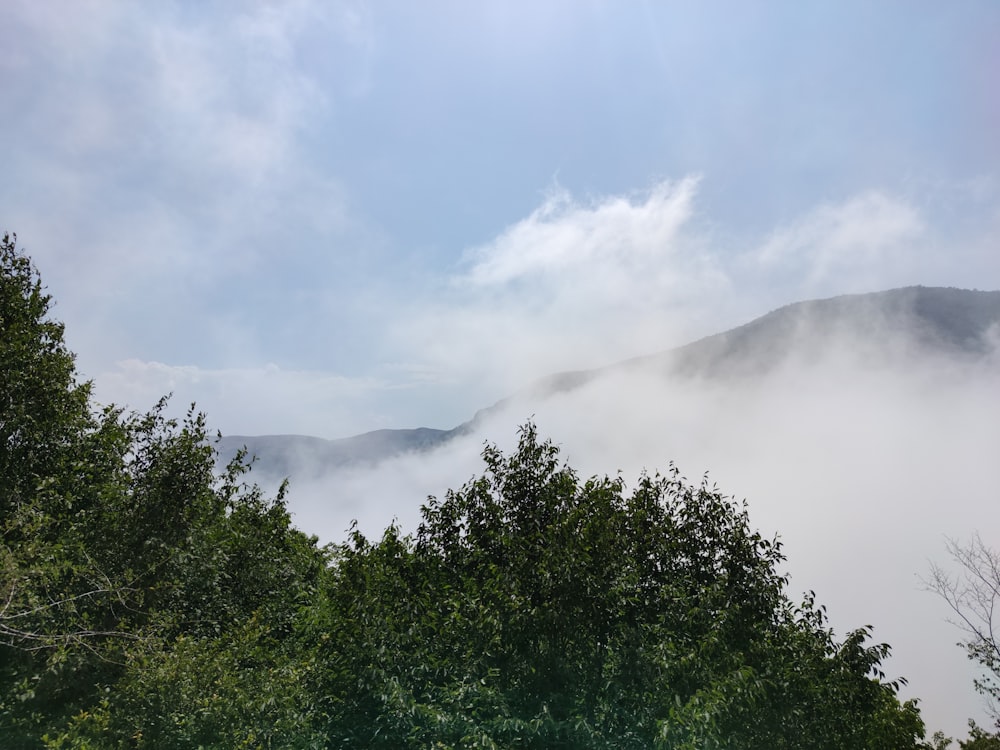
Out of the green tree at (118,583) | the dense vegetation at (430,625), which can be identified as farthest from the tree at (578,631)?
the green tree at (118,583)

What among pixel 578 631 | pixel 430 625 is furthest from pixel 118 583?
pixel 578 631

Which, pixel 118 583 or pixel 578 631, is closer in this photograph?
pixel 578 631

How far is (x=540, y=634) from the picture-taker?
41.1 feet

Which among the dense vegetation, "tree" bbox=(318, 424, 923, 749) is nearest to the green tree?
the dense vegetation

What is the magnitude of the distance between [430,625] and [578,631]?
3060 mm

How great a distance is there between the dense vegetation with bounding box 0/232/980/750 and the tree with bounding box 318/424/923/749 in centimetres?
A: 5

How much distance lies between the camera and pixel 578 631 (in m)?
12.5

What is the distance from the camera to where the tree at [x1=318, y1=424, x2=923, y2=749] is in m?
11.5

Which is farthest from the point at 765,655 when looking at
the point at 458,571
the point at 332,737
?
the point at 332,737

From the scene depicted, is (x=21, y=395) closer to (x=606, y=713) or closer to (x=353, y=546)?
(x=353, y=546)

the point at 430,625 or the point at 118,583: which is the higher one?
the point at 118,583

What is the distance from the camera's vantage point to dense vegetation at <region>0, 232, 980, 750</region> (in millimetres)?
11812

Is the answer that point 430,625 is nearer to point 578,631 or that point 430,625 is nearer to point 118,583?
point 578,631

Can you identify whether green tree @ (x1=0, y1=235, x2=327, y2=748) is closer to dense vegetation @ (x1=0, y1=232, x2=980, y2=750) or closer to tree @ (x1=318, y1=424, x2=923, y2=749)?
dense vegetation @ (x1=0, y1=232, x2=980, y2=750)
